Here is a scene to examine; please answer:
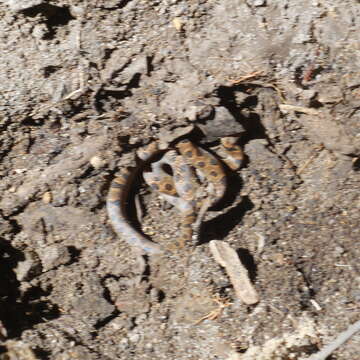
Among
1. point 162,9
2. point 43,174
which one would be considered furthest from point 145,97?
point 43,174

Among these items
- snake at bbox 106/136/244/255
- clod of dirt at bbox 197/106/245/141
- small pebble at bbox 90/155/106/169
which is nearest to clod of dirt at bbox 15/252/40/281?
snake at bbox 106/136/244/255

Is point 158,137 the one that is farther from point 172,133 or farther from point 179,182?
point 179,182

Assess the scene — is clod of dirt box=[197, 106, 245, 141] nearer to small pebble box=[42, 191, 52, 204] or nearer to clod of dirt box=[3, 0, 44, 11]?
small pebble box=[42, 191, 52, 204]

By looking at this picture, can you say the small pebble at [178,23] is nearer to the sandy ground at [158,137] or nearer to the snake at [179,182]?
the sandy ground at [158,137]

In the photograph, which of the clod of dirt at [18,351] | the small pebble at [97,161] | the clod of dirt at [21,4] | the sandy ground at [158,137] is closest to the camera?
the clod of dirt at [18,351]

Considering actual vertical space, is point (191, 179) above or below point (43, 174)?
below

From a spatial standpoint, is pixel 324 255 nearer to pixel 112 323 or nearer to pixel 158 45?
pixel 112 323

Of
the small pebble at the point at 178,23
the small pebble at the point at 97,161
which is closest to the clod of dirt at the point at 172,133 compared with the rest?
the small pebble at the point at 97,161
